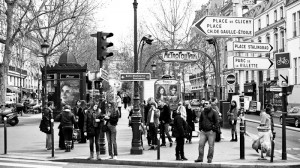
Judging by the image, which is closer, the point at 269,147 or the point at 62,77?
the point at 269,147

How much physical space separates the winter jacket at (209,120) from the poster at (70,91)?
17.0m

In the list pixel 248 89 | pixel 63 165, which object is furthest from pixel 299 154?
pixel 248 89

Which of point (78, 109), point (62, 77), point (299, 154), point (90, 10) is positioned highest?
point (90, 10)

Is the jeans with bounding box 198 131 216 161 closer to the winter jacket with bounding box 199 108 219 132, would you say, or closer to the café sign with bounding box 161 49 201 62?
the winter jacket with bounding box 199 108 219 132

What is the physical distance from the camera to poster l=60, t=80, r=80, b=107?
27.4 m

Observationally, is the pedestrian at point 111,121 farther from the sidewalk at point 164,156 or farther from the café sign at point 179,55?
the café sign at point 179,55

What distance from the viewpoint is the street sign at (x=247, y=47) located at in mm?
11336

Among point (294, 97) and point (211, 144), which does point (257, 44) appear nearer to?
point (211, 144)

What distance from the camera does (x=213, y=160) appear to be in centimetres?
1191

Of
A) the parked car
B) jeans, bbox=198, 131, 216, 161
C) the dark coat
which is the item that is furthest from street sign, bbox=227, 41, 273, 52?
the parked car

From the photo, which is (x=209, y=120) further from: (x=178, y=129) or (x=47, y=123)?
(x=47, y=123)

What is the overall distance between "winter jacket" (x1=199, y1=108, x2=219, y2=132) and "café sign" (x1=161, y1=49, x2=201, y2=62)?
3.97 metres

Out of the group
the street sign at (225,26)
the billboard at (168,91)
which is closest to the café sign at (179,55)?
the street sign at (225,26)

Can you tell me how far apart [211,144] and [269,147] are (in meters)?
2.07
